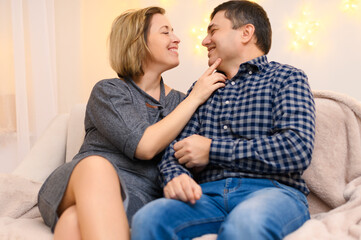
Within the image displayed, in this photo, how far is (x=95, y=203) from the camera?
2.81 feet

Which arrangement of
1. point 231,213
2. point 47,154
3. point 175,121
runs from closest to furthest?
1. point 231,213
2. point 175,121
3. point 47,154

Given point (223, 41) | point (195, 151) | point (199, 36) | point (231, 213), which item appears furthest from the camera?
point (199, 36)

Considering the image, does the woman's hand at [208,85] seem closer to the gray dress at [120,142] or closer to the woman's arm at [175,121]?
the woman's arm at [175,121]

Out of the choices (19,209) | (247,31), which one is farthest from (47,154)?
(247,31)

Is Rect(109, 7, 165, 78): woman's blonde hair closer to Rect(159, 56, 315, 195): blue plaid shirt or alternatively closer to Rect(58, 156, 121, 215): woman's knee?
Rect(159, 56, 315, 195): blue plaid shirt

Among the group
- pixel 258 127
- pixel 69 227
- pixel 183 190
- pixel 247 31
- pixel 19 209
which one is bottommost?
pixel 19 209

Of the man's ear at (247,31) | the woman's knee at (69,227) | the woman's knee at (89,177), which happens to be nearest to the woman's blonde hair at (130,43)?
the man's ear at (247,31)

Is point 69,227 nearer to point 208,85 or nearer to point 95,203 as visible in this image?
point 95,203

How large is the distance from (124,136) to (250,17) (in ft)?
2.16

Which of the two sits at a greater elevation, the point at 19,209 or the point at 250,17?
the point at 250,17

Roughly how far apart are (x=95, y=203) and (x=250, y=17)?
2.89 feet

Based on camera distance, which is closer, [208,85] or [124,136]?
[124,136]

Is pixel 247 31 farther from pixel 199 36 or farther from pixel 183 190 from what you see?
pixel 199 36

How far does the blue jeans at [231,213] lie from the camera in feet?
2.47
